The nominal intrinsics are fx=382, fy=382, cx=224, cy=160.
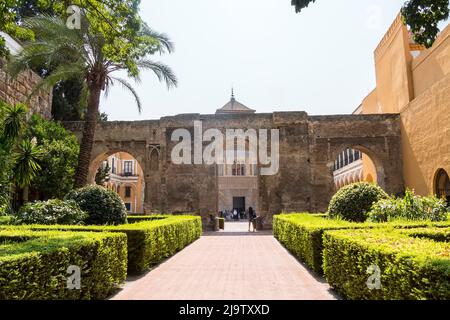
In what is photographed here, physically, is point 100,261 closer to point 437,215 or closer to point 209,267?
point 209,267

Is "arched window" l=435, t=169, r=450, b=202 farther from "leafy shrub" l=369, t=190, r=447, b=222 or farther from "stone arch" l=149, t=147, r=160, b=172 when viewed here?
"stone arch" l=149, t=147, r=160, b=172

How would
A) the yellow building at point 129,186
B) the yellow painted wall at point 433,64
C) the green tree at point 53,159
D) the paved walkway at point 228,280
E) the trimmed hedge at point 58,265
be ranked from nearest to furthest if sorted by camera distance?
the trimmed hedge at point 58,265
the paved walkway at point 228,280
the green tree at point 53,159
the yellow painted wall at point 433,64
the yellow building at point 129,186

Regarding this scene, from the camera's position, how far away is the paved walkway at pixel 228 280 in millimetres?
6086

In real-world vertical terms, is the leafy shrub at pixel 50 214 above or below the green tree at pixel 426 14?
below

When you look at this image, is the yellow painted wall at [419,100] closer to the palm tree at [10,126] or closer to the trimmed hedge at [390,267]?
the trimmed hedge at [390,267]

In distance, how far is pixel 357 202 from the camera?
11.3 m

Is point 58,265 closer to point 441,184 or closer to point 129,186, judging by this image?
point 441,184

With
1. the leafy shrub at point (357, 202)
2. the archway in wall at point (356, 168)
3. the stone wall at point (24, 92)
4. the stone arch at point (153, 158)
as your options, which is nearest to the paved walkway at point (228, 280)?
the leafy shrub at point (357, 202)

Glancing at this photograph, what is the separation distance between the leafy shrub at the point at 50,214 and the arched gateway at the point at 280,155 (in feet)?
38.3

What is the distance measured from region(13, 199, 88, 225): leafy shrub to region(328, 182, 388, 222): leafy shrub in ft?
24.4

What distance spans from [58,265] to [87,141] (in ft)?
34.9

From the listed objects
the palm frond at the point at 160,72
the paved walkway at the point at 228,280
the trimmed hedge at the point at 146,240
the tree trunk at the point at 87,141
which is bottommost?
the paved walkway at the point at 228,280

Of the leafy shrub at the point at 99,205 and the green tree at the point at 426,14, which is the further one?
the leafy shrub at the point at 99,205

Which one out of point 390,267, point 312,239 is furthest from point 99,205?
point 390,267
